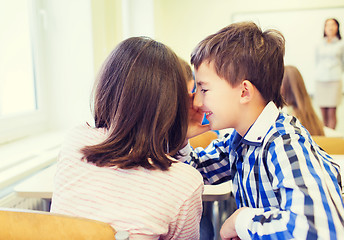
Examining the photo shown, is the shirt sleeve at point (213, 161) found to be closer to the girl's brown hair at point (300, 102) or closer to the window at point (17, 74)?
the girl's brown hair at point (300, 102)

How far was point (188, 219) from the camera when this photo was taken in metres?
0.77

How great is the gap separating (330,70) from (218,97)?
139 inches

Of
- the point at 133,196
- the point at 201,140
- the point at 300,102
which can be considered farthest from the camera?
the point at 300,102

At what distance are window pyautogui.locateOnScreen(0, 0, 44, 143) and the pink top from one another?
110 centimetres

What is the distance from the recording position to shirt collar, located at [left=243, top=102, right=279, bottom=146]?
83 centimetres

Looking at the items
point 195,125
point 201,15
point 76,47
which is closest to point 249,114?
point 195,125

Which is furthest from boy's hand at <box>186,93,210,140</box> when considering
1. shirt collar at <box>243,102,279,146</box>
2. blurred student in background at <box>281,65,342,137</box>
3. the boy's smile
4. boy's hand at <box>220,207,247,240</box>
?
blurred student in background at <box>281,65,342,137</box>

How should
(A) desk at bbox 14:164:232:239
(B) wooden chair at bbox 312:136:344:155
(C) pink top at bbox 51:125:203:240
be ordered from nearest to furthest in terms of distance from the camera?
(C) pink top at bbox 51:125:203:240, (A) desk at bbox 14:164:232:239, (B) wooden chair at bbox 312:136:344:155

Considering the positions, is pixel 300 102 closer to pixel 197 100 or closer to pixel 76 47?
pixel 197 100

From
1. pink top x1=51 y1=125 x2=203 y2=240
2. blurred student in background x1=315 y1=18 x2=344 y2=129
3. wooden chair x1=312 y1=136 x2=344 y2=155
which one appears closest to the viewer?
pink top x1=51 y1=125 x2=203 y2=240

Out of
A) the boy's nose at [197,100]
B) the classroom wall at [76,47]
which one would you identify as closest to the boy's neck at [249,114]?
the boy's nose at [197,100]

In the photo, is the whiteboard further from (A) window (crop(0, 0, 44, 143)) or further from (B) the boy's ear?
(B) the boy's ear

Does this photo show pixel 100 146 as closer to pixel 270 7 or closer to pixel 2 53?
pixel 2 53

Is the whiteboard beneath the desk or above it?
above
